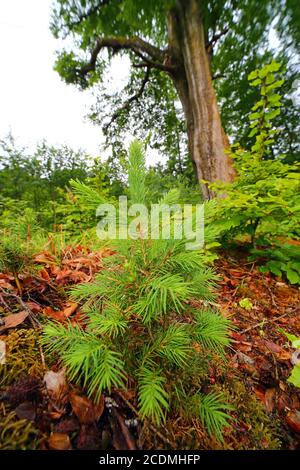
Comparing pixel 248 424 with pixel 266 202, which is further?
pixel 266 202

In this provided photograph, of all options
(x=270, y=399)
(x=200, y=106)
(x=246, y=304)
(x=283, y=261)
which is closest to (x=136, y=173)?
(x=270, y=399)

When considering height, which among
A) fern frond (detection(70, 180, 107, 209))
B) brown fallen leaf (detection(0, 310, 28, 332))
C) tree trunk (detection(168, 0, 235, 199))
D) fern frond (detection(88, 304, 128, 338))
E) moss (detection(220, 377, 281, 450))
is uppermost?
tree trunk (detection(168, 0, 235, 199))

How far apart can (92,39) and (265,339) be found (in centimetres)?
930

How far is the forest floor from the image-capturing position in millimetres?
621

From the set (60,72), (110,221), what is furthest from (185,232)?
(60,72)

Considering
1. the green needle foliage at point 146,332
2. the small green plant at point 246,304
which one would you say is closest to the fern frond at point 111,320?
the green needle foliage at point 146,332

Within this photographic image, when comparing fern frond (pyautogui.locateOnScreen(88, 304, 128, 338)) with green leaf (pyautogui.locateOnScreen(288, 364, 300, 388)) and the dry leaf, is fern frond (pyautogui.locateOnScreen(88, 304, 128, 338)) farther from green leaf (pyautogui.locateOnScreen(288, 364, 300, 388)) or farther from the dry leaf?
green leaf (pyautogui.locateOnScreen(288, 364, 300, 388))

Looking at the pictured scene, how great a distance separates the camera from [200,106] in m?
5.08

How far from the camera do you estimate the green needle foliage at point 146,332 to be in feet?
2.19

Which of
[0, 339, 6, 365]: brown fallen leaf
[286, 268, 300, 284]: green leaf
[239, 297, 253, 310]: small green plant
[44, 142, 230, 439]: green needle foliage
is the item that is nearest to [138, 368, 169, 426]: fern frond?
[44, 142, 230, 439]: green needle foliage

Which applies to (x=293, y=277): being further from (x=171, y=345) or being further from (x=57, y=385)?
(x=57, y=385)

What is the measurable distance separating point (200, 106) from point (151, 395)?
224 inches

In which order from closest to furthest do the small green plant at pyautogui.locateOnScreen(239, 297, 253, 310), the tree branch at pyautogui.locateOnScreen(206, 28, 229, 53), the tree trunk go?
the small green plant at pyautogui.locateOnScreen(239, 297, 253, 310), the tree trunk, the tree branch at pyautogui.locateOnScreen(206, 28, 229, 53)

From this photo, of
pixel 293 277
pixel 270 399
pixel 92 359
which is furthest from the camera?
pixel 293 277
